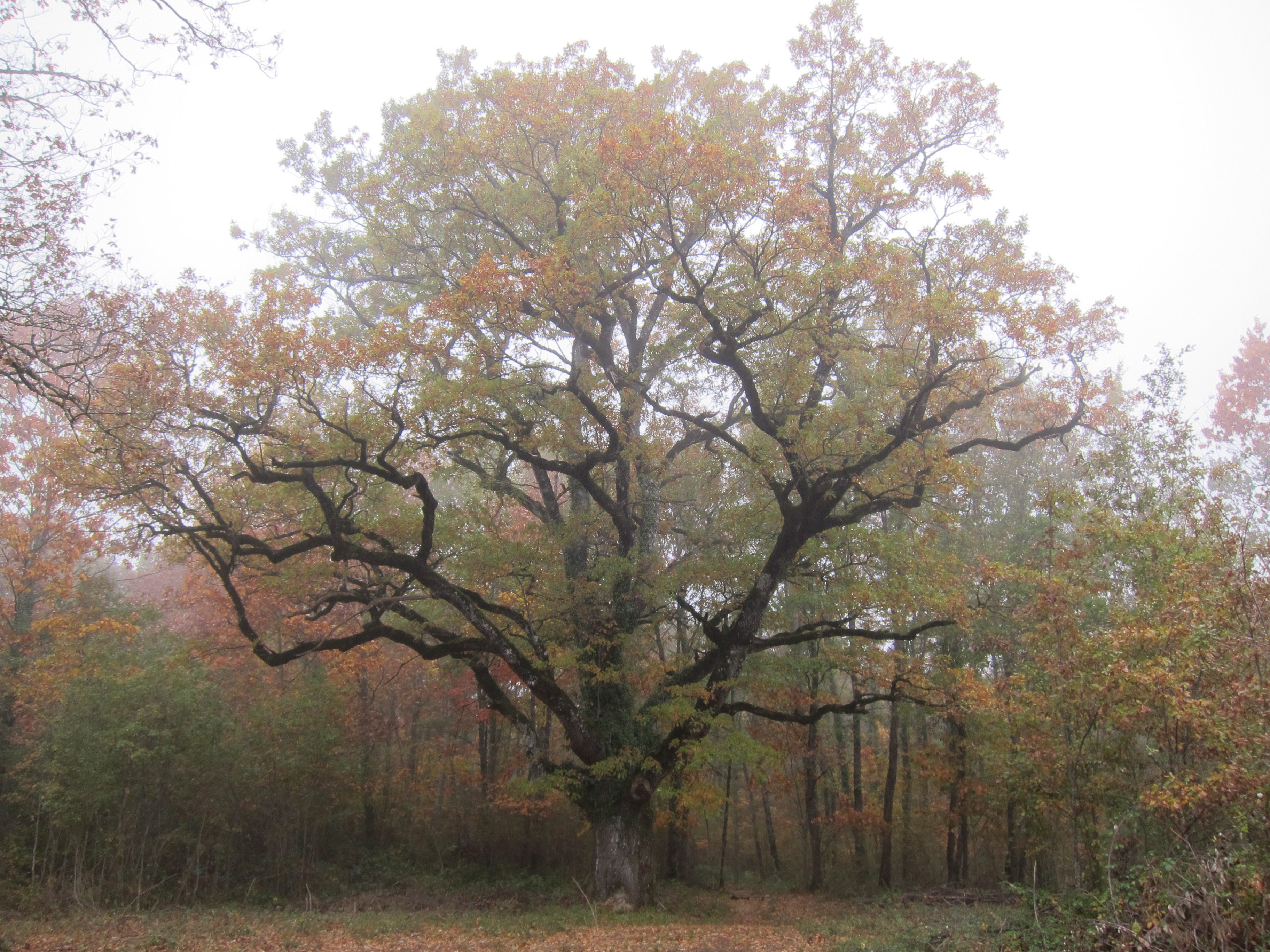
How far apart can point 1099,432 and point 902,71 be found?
257 inches

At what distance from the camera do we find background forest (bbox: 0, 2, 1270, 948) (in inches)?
275

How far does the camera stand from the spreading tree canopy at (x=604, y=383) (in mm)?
9633

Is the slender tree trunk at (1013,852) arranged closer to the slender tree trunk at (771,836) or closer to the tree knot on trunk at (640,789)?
the slender tree trunk at (771,836)

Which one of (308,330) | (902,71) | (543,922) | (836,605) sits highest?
(902,71)

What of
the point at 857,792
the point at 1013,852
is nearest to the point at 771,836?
the point at 857,792

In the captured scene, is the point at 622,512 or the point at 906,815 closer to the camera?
the point at 622,512

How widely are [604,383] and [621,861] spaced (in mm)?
7919

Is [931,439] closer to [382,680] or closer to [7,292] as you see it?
[7,292]

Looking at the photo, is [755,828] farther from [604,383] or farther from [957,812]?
[604,383]

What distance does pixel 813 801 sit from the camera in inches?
797

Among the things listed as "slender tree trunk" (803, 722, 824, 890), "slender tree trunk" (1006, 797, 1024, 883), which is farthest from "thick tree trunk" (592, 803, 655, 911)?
"slender tree trunk" (1006, 797, 1024, 883)

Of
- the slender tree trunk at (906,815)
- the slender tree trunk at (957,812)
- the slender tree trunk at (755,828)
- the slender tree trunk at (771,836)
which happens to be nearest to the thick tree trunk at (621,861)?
the slender tree trunk at (957,812)

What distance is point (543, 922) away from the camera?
35.5ft

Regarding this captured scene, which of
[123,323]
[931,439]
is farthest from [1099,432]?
[123,323]
